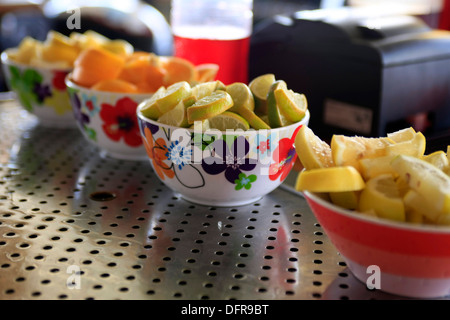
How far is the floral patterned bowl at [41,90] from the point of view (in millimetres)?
1097

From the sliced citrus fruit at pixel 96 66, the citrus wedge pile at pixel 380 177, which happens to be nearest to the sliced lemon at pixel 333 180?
the citrus wedge pile at pixel 380 177

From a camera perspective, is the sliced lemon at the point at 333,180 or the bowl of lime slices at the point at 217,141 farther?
the bowl of lime slices at the point at 217,141

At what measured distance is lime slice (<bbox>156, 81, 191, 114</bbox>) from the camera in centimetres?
79

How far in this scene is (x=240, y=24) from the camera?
4.38ft

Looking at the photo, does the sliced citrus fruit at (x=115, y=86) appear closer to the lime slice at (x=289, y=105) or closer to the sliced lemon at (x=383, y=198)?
the lime slice at (x=289, y=105)

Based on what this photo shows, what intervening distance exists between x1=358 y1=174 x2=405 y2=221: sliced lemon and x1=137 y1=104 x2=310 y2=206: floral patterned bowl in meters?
0.21

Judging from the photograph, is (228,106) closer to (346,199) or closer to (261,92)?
(261,92)

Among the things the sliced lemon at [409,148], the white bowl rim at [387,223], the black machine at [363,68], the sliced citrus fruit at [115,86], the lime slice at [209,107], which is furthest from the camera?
the black machine at [363,68]

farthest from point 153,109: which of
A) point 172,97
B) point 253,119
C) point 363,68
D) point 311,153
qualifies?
point 363,68

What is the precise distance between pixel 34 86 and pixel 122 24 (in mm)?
1091

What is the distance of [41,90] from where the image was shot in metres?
1.11

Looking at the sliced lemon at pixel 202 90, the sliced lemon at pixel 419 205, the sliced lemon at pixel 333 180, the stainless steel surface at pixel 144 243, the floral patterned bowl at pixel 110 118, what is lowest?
the stainless steel surface at pixel 144 243
